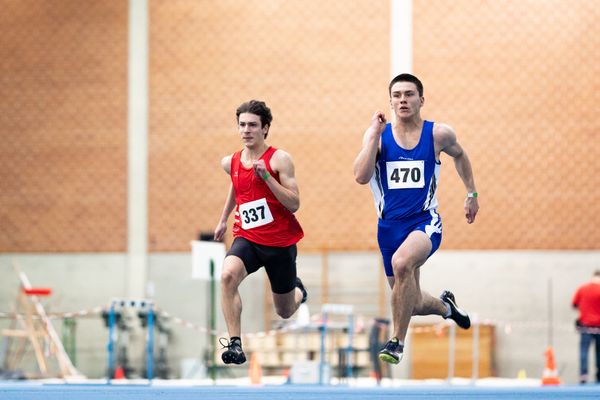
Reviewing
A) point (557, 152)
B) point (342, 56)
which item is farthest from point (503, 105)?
point (342, 56)

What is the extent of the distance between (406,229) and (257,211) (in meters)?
1.03

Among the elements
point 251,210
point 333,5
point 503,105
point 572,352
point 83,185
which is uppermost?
point 333,5

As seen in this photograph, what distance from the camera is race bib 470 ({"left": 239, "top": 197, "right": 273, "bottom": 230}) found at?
736 centimetres

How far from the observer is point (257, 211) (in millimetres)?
7391

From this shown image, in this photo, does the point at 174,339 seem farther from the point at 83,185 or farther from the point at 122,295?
the point at 83,185

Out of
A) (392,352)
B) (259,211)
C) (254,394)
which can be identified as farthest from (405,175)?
(254,394)

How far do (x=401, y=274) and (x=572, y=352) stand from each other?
11130 mm

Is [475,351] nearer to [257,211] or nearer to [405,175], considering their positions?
[257,211]

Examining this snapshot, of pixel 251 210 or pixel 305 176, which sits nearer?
pixel 251 210

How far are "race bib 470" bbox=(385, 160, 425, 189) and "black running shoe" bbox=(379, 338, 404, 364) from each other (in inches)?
39.7

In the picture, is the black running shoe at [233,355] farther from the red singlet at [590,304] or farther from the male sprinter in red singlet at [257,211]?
the red singlet at [590,304]

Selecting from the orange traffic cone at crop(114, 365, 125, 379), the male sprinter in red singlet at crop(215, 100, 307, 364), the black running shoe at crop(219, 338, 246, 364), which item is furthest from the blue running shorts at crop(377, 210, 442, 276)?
the orange traffic cone at crop(114, 365, 125, 379)

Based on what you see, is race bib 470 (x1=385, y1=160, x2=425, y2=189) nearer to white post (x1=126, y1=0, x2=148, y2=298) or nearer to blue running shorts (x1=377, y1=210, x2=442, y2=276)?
blue running shorts (x1=377, y1=210, x2=442, y2=276)

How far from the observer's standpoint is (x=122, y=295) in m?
17.8
